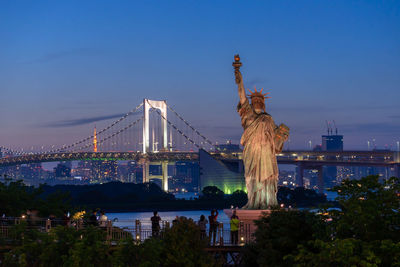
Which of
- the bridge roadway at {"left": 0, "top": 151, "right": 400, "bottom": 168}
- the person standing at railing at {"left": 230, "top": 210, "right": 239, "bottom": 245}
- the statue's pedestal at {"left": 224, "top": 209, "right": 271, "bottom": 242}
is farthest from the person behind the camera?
the bridge roadway at {"left": 0, "top": 151, "right": 400, "bottom": 168}

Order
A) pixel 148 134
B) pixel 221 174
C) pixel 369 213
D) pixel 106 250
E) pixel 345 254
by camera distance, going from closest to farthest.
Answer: pixel 345 254, pixel 369 213, pixel 106 250, pixel 221 174, pixel 148 134

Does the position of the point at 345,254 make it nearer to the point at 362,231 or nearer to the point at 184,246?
the point at 362,231

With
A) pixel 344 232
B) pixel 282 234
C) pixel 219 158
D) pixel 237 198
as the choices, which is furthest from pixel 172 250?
pixel 219 158

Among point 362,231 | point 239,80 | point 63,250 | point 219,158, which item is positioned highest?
point 219,158

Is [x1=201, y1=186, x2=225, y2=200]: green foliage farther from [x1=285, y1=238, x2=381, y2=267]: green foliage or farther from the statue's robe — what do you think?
[x1=285, y1=238, x2=381, y2=267]: green foliage

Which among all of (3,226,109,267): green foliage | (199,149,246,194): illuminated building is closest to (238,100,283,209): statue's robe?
(3,226,109,267): green foliage

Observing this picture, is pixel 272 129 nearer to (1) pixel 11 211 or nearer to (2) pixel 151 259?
(2) pixel 151 259
